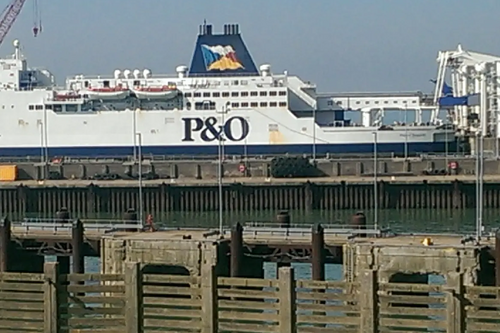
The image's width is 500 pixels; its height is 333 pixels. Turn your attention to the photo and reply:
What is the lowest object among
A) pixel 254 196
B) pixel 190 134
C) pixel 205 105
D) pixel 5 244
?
pixel 5 244

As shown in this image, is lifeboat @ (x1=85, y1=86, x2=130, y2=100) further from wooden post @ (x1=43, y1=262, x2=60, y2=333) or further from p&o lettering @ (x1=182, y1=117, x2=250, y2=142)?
wooden post @ (x1=43, y1=262, x2=60, y2=333)

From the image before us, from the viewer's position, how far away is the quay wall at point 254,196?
4922 centimetres

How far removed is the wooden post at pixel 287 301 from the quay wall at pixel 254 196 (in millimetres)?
38062

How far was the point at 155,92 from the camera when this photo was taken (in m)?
68.4

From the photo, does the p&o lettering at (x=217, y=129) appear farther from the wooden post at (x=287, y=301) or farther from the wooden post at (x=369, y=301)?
the wooden post at (x=369, y=301)

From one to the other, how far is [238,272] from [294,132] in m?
44.0

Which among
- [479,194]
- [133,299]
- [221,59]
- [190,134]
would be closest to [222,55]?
[221,59]

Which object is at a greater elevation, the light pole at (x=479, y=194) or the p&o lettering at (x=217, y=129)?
the p&o lettering at (x=217, y=129)

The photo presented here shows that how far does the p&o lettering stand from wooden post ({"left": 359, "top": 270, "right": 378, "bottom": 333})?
2194 inches

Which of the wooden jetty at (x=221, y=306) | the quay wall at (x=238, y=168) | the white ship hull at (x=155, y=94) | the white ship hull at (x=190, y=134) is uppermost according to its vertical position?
→ the white ship hull at (x=155, y=94)

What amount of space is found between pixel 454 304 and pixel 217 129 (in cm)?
5638

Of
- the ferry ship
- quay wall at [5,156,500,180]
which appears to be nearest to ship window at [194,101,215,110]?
the ferry ship

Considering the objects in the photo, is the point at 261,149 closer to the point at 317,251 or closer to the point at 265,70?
the point at 265,70

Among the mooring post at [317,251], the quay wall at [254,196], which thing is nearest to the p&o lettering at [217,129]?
the quay wall at [254,196]
